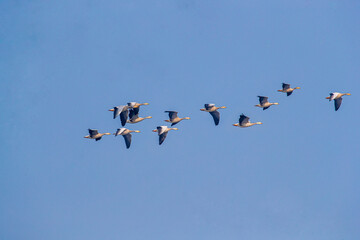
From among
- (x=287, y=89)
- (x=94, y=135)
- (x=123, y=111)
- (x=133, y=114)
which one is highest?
(x=123, y=111)

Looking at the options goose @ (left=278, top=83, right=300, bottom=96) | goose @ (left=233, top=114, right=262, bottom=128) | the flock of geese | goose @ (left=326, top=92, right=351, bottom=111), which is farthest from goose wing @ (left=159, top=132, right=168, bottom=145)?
goose @ (left=326, top=92, right=351, bottom=111)

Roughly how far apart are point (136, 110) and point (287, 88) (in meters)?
11.3

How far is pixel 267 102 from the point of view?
52.2 m

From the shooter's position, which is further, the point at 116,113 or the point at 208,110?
the point at 208,110

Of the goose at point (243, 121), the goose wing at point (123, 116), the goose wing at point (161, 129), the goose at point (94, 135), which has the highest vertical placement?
the goose wing at point (123, 116)

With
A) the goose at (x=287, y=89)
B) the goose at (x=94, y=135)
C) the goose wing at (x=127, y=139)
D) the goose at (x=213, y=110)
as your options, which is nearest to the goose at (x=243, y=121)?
the goose at (x=213, y=110)

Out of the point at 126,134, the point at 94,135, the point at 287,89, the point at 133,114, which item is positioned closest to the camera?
the point at 126,134

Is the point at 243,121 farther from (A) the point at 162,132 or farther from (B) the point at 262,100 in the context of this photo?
(A) the point at 162,132

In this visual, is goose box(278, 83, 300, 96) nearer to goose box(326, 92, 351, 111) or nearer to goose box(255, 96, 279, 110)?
goose box(255, 96, 279, 110)

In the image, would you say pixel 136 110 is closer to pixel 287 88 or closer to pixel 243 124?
pixel 243 124

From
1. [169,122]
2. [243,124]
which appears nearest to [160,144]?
[169,122]

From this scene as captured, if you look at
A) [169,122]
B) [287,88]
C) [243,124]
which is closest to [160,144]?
[169,122]

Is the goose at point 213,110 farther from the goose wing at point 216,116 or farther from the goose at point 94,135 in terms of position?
the goose at point 94,135

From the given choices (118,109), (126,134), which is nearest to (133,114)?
(126,134)
